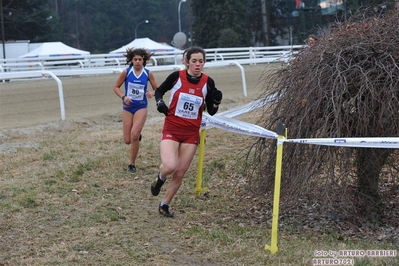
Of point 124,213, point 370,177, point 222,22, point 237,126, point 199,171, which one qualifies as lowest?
point 124,213

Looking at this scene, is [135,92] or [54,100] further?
[54,100]

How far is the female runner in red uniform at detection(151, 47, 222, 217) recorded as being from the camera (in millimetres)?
7418

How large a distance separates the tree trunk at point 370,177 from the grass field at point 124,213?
1.69 ft

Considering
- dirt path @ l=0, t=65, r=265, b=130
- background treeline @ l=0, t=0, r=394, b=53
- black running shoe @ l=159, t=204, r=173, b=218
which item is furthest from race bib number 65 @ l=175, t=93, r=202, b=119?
background treeline @ l=0, t=0, r=394, b=53

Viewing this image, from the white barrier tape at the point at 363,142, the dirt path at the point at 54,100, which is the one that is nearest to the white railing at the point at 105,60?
the dirt path at the point at 54,100

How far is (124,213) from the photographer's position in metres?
7.63

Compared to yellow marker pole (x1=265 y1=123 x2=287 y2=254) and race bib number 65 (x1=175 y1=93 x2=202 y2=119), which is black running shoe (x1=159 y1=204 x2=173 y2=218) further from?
yellow marker pole (x1=265 y1=123 x2=287 y2=254)

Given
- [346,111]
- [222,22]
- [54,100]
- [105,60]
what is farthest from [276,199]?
[222,22]

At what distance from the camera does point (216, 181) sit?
371 inches

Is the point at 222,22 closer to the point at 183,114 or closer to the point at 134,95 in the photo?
the point at 134,95

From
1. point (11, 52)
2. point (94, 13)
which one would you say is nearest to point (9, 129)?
point (11, 52)

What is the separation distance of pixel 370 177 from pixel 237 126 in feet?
4.94

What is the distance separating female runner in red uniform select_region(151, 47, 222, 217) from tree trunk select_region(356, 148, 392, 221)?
175cm

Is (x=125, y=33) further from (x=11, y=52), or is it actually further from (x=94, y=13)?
(x=11, y=52)
